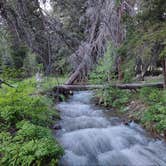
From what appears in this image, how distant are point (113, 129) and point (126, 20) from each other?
3.14 meters

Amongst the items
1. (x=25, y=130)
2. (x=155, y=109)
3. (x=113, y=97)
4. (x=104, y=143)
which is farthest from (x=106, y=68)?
(x=25, y=130)

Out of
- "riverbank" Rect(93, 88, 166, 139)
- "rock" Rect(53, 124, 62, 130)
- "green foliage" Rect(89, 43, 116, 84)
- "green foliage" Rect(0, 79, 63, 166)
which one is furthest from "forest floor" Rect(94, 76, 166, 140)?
"green foliage" Rect(0, 79, 63, 166)

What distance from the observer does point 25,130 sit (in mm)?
4305

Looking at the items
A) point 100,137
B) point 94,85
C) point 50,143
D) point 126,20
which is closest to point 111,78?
point 94,85

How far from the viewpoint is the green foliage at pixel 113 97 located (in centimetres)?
829

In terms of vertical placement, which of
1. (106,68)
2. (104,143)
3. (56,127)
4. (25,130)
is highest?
(106,68)

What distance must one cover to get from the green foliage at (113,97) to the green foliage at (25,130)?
2.64m

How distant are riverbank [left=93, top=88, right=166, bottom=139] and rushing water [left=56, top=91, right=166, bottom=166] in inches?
12.1

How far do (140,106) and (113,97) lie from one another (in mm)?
1616

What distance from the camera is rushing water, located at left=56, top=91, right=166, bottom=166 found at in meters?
4.60

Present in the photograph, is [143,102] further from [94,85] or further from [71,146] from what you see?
[71,146]

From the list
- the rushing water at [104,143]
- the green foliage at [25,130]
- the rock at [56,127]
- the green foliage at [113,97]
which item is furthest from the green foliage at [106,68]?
the green foliage at [25,130]

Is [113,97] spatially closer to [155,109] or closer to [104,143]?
[155,109]

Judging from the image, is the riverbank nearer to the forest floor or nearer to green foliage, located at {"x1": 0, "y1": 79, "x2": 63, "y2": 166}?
the forest floor
